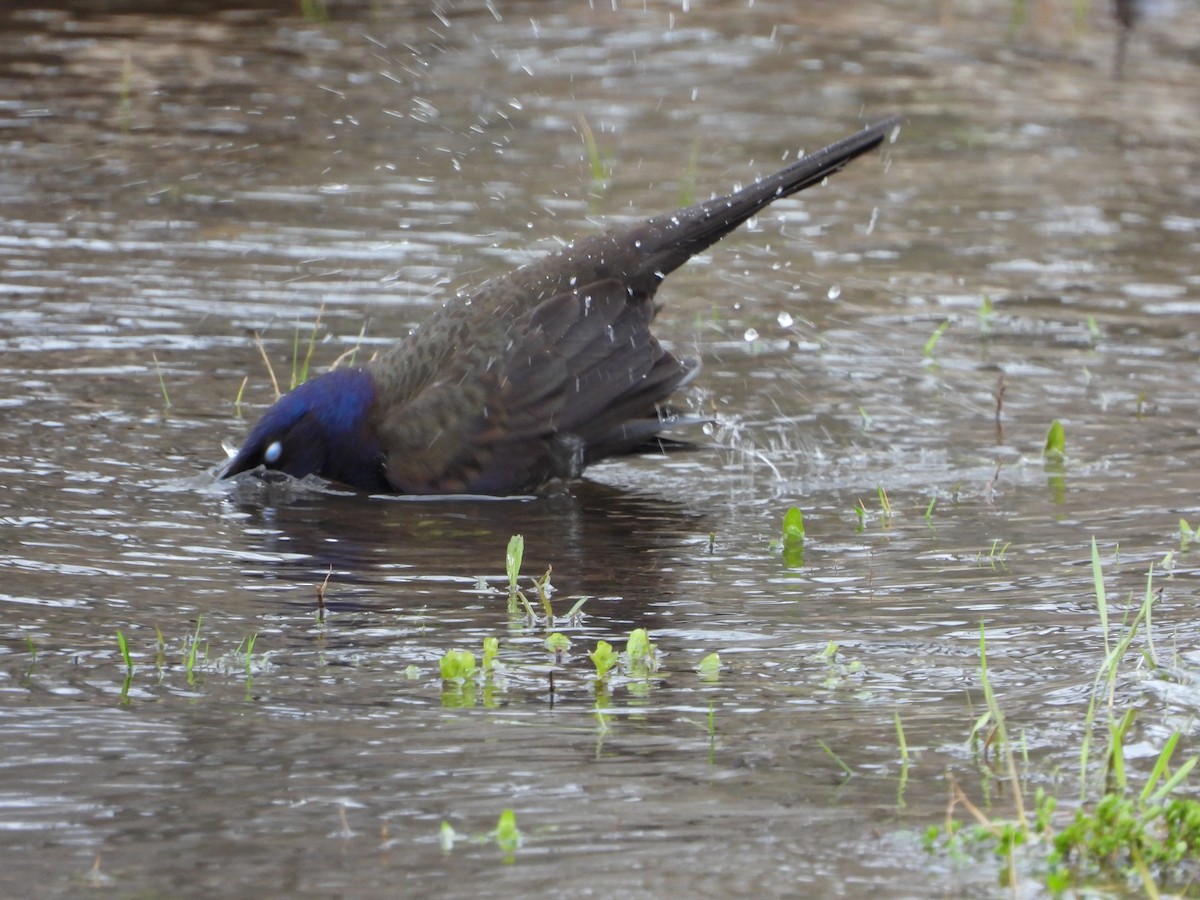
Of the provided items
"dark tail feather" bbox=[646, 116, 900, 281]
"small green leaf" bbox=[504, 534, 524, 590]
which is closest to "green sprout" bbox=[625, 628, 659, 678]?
"small green leaf" bbox=[504, 534, 524, 590]

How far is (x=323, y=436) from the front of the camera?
6266mm

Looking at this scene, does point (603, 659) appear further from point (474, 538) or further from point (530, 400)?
point (530, 400)

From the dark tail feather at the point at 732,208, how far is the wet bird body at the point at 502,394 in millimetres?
25

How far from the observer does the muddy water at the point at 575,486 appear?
355 centimetres

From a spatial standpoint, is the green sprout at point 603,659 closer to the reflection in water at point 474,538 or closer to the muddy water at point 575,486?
the muddy water at point 575,486

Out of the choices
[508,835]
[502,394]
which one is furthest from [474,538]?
[508,835]

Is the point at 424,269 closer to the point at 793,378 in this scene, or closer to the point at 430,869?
the point at 793,378

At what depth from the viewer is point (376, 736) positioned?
3898 millimetres

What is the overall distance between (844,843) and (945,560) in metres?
2.20

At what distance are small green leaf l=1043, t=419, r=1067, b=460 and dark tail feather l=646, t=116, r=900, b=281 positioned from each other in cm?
117

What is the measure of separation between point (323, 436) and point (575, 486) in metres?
0.93

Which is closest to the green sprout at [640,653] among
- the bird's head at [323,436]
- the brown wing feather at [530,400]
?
the brown wing feather at [530,400]

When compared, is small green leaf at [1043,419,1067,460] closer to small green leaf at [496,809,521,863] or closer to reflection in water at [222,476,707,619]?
reflection in water at [222,476,707,619]

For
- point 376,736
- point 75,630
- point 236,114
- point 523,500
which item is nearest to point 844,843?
point 376,736
